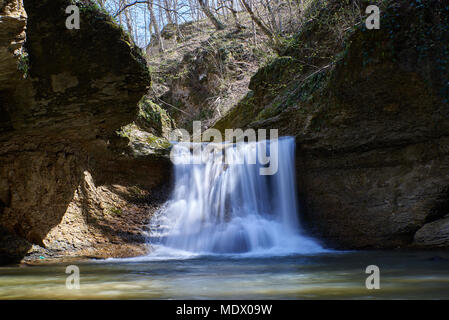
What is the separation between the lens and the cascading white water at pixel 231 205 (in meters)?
8.14

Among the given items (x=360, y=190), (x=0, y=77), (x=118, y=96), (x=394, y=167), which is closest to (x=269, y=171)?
(x=360, y=190)

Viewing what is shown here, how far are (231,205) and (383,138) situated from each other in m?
3.63

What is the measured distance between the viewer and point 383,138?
7.55 metres

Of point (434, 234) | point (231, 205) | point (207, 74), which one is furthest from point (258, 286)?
point (207, 74)

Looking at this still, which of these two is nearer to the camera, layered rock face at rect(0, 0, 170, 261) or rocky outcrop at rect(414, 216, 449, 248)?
layered rock face at rect(0, 0, 170, 261)

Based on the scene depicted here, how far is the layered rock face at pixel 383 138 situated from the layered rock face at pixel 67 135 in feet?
12.7

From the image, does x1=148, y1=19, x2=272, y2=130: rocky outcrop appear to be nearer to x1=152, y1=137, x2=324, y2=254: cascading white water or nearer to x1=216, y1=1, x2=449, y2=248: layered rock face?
x1=152, y1=137, x2=324, y2=254: cascading white water

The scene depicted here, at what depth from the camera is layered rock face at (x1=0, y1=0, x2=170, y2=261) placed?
514cm

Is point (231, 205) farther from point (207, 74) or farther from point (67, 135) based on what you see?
point (207, 74)

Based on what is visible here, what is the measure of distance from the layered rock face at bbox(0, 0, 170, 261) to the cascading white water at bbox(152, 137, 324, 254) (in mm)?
718

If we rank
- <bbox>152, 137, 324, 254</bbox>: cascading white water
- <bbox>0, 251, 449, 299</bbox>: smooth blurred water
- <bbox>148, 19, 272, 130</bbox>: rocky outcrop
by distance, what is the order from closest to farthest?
<bbox>0, 251, 449, 299</bbox>: smooth blurred water → <bbox>152, 137, 324, 254</bbox>: cascading white water → <bbox>148, 19, 272, 130</bbox>: rocky outcrop

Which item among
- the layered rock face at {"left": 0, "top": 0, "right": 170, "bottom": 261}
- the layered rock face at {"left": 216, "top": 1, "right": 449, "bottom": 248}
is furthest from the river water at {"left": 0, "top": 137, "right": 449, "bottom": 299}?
the layered rock face at {"left": 0, "top": 0, "right": 170, "bottom": 261}

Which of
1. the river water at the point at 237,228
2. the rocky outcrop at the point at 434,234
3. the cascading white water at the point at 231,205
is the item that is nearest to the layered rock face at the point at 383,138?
the rocky outcrop at the point at 434,234

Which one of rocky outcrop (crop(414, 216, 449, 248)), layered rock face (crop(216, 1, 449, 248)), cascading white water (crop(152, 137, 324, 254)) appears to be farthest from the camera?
cascading white water (crop(152, 137, 324, 254))
